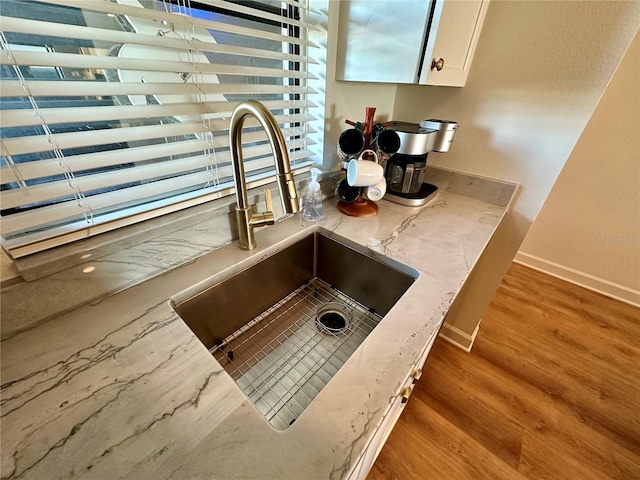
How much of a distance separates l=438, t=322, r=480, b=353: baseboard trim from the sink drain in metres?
1.02

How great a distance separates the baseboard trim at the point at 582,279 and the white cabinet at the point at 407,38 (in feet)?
6.94

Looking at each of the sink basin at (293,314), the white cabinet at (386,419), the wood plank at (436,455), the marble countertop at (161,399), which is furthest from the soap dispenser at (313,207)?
the wood plank at (436,455)

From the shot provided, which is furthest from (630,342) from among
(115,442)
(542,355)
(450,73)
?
(115,442)

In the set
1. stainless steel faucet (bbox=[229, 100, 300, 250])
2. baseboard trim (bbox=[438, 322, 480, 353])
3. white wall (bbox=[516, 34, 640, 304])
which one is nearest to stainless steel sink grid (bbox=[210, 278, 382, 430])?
stainless steel faucet (bbox=[229, 100, 300, 250])

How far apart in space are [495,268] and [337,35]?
1.27 metres

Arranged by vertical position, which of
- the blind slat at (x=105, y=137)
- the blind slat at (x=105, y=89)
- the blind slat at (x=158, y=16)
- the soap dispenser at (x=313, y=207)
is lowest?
the soap dispenser at (x=313, y=207)

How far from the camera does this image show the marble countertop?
0.37m

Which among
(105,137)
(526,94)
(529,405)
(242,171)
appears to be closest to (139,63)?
(105,137)

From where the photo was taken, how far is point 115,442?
387 mm

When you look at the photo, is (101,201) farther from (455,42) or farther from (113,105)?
(455,42)

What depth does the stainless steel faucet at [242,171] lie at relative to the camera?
532 mm

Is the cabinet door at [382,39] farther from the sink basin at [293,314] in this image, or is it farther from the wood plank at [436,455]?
the wood plank at [436,455]

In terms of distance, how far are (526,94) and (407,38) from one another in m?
0.56

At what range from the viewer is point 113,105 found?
1.97 ft
